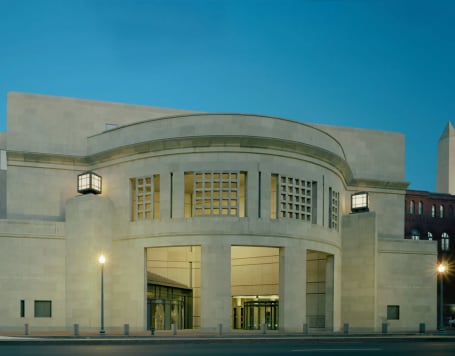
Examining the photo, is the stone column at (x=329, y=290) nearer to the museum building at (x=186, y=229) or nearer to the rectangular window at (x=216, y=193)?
the museum building at (x=186, y=229)

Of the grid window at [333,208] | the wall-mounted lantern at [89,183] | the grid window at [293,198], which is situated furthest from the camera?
the grid window at [333,208]

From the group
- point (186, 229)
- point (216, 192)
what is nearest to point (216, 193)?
point (216, 192)

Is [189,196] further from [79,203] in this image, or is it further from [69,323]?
[69,323]

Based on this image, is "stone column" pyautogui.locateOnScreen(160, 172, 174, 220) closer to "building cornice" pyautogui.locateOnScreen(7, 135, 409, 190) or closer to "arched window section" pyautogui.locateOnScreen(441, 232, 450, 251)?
"building cornice" pyautogui.locateOnScreen(7, 135, 409, 190)

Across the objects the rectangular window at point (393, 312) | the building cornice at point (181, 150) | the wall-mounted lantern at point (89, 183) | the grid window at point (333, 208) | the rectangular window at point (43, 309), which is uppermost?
the building cornice at point (181, 150)

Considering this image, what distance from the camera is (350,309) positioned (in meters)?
50.1

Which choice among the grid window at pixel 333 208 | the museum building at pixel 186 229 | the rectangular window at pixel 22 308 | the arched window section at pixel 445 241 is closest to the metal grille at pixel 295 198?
the museum building at pixel 186 229

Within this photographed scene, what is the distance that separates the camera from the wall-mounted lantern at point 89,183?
46281mm

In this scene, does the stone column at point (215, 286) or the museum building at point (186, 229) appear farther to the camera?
the museum building at point (186, 229)

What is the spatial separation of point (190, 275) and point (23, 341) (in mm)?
21226

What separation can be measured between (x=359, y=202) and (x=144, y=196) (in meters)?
19.1

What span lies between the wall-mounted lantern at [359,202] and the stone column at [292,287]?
10873 millimetres

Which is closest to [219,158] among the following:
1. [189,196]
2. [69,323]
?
[189,196]

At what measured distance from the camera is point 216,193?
141 ft
